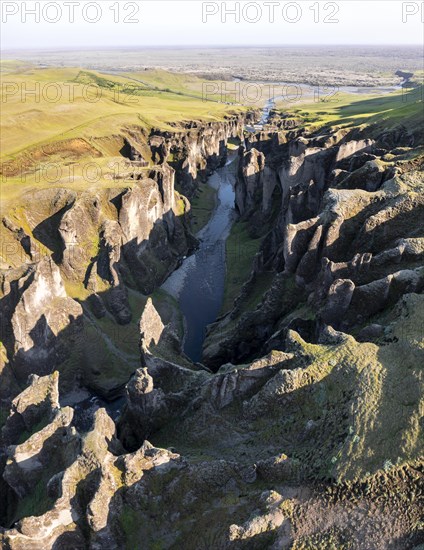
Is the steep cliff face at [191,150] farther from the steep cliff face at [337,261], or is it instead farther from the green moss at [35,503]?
the green moss at [35,503]

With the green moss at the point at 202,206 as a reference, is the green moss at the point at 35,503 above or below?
below

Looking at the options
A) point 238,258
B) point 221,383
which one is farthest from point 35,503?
point 238,258

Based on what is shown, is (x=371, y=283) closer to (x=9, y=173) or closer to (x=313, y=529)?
(x=313, y=529)

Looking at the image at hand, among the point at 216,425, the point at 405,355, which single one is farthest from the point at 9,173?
the point at 405,355

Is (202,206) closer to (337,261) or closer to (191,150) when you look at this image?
(191,150)

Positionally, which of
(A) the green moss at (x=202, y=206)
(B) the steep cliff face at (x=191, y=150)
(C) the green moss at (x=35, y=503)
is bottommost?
(C) the green moss at (x=35, y=503)

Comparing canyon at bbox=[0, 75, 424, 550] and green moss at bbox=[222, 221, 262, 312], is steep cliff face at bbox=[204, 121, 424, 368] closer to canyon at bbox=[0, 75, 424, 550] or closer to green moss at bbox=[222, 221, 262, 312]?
canyon at bbox=[0, 75, 424, 550]

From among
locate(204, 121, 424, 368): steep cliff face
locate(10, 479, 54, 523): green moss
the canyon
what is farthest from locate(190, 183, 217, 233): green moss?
locate(10, 479, 54, 523): green moss

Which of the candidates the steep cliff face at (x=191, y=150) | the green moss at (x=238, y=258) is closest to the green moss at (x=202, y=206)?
the steep cliff face at (x=191, y=150)
